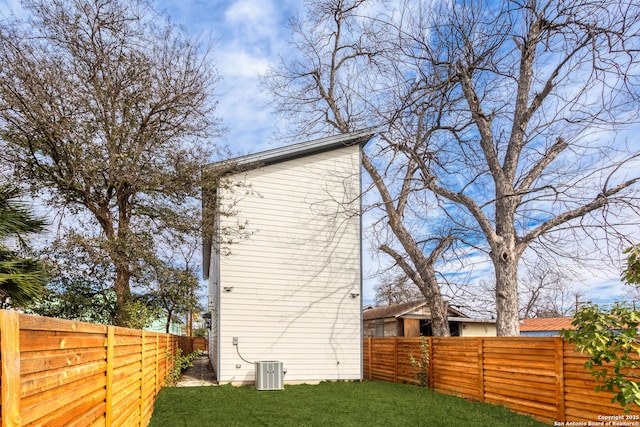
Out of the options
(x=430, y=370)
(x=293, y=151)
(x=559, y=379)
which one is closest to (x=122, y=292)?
(x=293, y=151)

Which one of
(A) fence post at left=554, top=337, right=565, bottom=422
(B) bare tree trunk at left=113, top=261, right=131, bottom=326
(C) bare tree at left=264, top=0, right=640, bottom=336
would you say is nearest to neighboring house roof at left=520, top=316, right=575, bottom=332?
(C) bare tree at left=264, top=0, right=640, bottom=336

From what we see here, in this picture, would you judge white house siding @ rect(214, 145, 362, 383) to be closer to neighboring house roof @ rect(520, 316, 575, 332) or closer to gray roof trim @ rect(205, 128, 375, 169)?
gray roof trim @ rect(205, 128, 375, 169)

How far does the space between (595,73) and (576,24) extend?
1.55m

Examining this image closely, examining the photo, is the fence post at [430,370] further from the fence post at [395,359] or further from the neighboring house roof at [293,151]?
the neighboring house roof at [293,151]

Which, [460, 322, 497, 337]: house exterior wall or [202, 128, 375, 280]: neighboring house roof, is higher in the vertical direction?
[202, 128, 375, 280]: neighboring house roof

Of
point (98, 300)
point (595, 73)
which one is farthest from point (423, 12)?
point (98, 300)

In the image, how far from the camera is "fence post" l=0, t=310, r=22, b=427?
1.54 m

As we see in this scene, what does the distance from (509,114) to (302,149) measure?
222 inches

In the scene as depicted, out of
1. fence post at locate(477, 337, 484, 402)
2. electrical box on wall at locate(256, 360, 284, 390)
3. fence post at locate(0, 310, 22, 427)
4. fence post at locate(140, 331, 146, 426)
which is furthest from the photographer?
electrical box on wall at locate(256, 360, 284, 390)

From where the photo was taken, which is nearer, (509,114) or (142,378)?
(142,378)

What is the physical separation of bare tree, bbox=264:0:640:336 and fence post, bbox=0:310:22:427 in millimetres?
9209

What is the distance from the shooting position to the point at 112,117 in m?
10.3

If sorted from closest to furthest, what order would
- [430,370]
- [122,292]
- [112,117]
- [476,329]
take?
[112,117], [430,370], [122,292], [476,329]

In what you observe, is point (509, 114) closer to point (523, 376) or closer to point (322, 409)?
point (523, 376)
